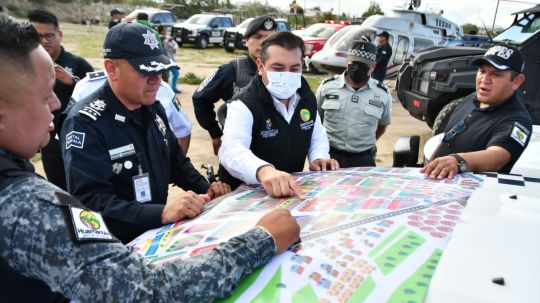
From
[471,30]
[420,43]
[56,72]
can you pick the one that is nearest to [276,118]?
[56,72]

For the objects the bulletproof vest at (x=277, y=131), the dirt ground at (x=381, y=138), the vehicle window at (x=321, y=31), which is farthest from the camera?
A: the vehicle window at (x=321, y=31)

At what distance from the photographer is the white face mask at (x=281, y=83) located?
2092 millimetres

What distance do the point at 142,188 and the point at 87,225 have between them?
0.88 m

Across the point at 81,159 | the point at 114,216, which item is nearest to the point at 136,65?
the point at 81,159

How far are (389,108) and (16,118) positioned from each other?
2941 mm

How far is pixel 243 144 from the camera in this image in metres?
1.97

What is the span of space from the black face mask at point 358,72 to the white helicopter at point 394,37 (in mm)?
7864

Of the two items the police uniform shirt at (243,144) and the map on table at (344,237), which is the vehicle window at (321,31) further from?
the map on table at (344,237)

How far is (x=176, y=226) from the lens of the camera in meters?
1.47

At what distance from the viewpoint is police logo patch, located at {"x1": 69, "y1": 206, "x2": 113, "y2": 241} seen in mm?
862

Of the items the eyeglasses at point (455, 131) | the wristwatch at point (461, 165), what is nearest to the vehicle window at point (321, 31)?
the eyeglasses at point (455, 131)

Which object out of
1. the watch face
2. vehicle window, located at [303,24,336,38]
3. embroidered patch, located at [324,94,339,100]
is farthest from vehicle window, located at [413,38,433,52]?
the watch face

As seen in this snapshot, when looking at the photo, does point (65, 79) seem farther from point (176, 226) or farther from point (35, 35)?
point (35, 35)

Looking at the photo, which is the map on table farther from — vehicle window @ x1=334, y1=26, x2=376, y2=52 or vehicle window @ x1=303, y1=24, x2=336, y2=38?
vehicle window @ x1=303, y1=24, x2=336, y2=38
